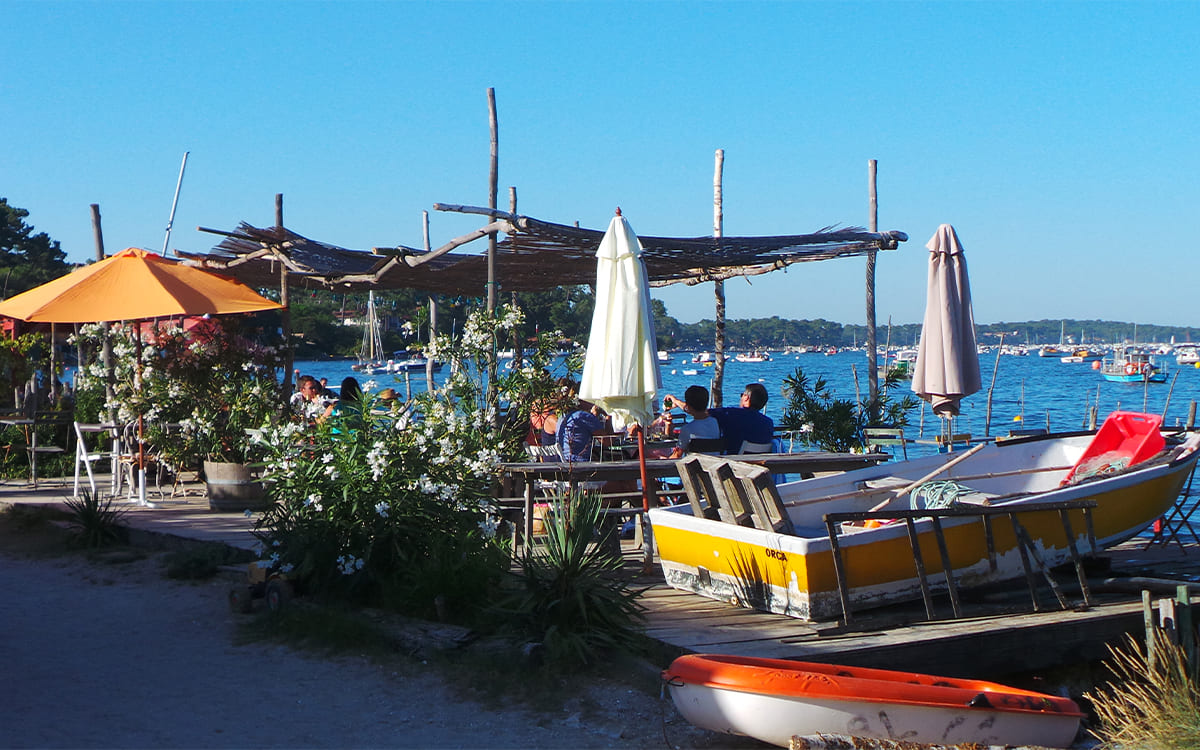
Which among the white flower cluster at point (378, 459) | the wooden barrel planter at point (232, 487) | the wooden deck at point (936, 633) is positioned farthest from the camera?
the wooden barrel planter at point (232, 487)

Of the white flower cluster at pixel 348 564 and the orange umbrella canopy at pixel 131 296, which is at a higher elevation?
the orange umbrella canopy at pixel 131 296

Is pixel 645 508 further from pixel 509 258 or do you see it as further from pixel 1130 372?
pixel 1130 372

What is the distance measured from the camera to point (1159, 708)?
489 cm

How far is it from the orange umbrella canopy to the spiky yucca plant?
266 inches

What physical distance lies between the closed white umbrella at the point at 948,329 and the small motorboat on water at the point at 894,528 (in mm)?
867

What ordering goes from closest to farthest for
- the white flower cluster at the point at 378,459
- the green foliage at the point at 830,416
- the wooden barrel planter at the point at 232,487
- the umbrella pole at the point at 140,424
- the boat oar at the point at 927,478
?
the white flower cluster at the point at 378,459 → the boat oar at the point at 927,478 → the wooden barrel planter at the point at 232,487 → the umbrella pole at the point at 140,424 → the green foliage at the point at 830,416

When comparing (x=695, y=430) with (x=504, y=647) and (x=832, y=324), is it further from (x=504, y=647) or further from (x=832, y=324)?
(x=832, y=324)

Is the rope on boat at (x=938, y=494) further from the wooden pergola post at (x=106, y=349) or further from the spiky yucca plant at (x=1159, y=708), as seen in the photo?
the wooden pergola post at (x=106, y=349)

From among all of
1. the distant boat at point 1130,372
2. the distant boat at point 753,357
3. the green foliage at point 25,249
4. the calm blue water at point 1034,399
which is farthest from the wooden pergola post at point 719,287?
the distant boat at point 753,357

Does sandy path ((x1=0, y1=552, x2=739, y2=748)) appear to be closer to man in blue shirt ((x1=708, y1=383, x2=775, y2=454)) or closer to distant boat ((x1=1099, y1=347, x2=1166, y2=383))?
man in blue shirt ((x1=708, y1=383, x2=775, y2=454))

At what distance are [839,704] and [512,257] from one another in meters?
6.83

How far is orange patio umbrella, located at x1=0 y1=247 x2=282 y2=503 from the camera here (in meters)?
8.54

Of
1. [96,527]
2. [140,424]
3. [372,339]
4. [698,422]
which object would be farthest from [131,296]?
[372,339]

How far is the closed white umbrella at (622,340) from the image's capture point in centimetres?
645
